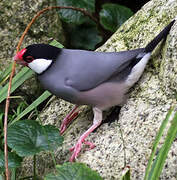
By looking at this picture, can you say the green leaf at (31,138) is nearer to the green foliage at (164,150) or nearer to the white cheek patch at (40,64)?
the white cheek patch at (40,64)

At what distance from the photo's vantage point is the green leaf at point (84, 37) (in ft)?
9.75

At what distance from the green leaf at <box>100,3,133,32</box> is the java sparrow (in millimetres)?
1066

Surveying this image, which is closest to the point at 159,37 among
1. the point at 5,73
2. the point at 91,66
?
the point at 91,66

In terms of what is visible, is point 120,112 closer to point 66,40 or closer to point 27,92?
point 27,92

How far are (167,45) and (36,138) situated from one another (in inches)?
28.1

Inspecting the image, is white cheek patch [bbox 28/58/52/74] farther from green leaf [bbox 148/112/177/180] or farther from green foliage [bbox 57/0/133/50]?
green foliage [bbox 57/0/133/50]

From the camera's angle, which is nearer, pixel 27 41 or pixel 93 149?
pixel 93 149

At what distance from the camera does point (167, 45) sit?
1.82m

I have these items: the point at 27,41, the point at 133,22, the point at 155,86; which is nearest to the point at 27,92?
the point at 27,41

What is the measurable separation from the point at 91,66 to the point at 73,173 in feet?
1.77

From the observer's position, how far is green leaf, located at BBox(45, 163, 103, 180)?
57.7 inches

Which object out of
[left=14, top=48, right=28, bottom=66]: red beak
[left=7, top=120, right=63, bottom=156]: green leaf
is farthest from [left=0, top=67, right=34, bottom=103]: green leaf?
[left=7, top=120, right=63, bottom=156]: green leaf

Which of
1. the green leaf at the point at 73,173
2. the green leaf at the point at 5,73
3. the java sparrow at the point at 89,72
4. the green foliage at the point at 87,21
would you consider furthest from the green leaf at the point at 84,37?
the green leaf at the point at 73,173

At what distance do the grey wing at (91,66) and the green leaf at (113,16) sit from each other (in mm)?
1075
